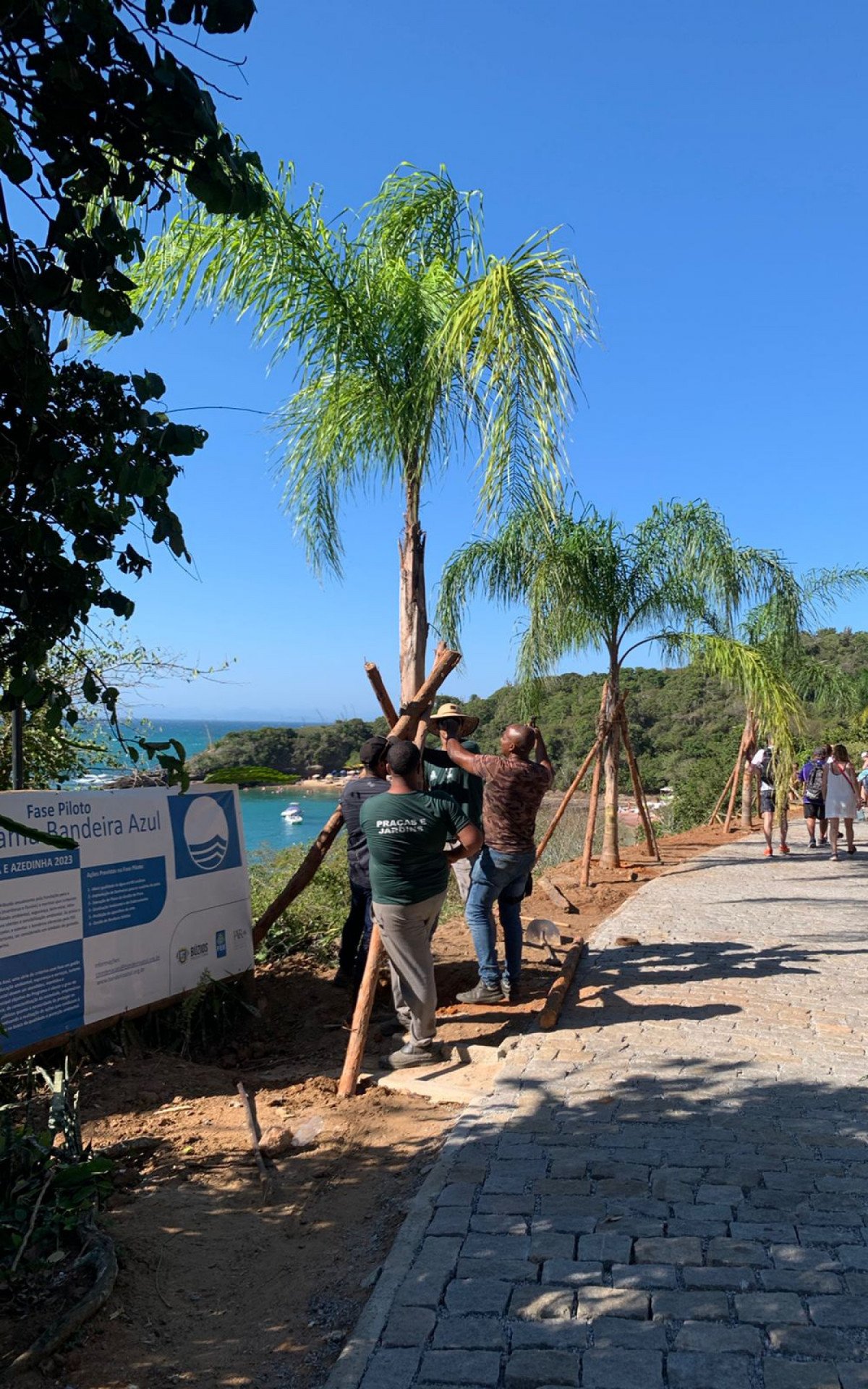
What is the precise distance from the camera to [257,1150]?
488 cm

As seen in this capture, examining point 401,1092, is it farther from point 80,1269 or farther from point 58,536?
point 58,536

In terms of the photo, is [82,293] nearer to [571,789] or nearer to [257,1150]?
[257,1150]

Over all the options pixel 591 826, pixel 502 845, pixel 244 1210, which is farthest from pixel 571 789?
pixel 244 1210

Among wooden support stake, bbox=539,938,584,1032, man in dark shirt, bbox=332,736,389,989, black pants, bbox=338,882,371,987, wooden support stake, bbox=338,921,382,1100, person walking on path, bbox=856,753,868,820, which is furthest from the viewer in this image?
person walking on path, bbox=856,753,868,820

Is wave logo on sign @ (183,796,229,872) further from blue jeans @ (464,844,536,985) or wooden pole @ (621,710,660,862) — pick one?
wooden pole @ (621,710,660,862)

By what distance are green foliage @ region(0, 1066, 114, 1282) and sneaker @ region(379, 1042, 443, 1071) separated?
2332mm

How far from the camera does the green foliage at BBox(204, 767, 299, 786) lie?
7.59m

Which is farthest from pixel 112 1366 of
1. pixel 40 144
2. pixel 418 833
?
pixel 40 144

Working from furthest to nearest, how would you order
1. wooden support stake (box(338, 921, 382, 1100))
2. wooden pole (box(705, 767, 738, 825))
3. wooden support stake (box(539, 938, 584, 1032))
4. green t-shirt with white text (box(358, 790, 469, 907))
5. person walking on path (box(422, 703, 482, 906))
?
wooden pole (box(705, 767, 738, 825)), person walking on path (box(422, 703, 482, 906)), wooden support stake (box(539, 938, 584, 1032)), green t-shirt with white text (box(358, 790, 469, 907)), wooden support stake (box(338, 921, 382, 1100))

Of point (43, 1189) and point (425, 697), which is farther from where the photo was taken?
point (425, 697)

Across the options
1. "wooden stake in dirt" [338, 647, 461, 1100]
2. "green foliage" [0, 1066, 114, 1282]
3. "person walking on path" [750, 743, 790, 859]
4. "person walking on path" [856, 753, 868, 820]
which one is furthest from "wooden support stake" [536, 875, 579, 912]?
"person walking on path" [856, 753, 868, 820]

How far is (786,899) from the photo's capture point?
40.0ft

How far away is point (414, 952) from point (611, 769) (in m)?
8.83

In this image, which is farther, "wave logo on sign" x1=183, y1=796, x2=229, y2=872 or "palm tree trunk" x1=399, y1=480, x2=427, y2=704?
"palm tree trunk" x1=399, y1=480, x2=427, y2=704
